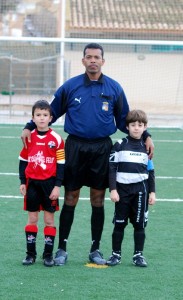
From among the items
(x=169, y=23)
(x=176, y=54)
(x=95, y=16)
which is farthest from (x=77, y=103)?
(x=95, y=16)

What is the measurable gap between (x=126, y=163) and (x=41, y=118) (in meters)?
0.82

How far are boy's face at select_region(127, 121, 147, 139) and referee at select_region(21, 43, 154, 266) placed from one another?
0.14m

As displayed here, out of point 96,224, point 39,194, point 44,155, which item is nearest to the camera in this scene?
point 44,155

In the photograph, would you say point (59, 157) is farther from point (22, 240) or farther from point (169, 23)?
point (169, 23)

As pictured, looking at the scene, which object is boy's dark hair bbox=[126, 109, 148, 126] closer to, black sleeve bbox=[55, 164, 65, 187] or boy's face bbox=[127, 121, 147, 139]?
boy's face bbox=[127, 121, 147, 139]

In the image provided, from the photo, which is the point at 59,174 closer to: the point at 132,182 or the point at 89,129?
the point at 89,129

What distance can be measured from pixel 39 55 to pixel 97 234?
19533 mm

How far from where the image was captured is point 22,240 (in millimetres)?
→ 7238

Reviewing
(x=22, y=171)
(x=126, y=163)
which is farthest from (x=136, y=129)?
(x=22, y=171)

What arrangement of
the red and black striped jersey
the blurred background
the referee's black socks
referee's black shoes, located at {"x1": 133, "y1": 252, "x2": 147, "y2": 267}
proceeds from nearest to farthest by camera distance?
the red and black striped jersey < referee's black shoes, located at {"x1": 133, "y1": 252, "x2": 147, "y2": 267} < the referee's black socks < the blurred background

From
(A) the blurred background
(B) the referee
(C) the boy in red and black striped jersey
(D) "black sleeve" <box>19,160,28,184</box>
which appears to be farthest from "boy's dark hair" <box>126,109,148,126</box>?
(A) the blurred background

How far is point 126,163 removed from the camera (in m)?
Answer: 6.45

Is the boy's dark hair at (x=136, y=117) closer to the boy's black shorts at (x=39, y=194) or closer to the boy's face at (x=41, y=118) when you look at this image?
the boy's face at (x=41, y=118)

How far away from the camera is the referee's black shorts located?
6.49 meters
